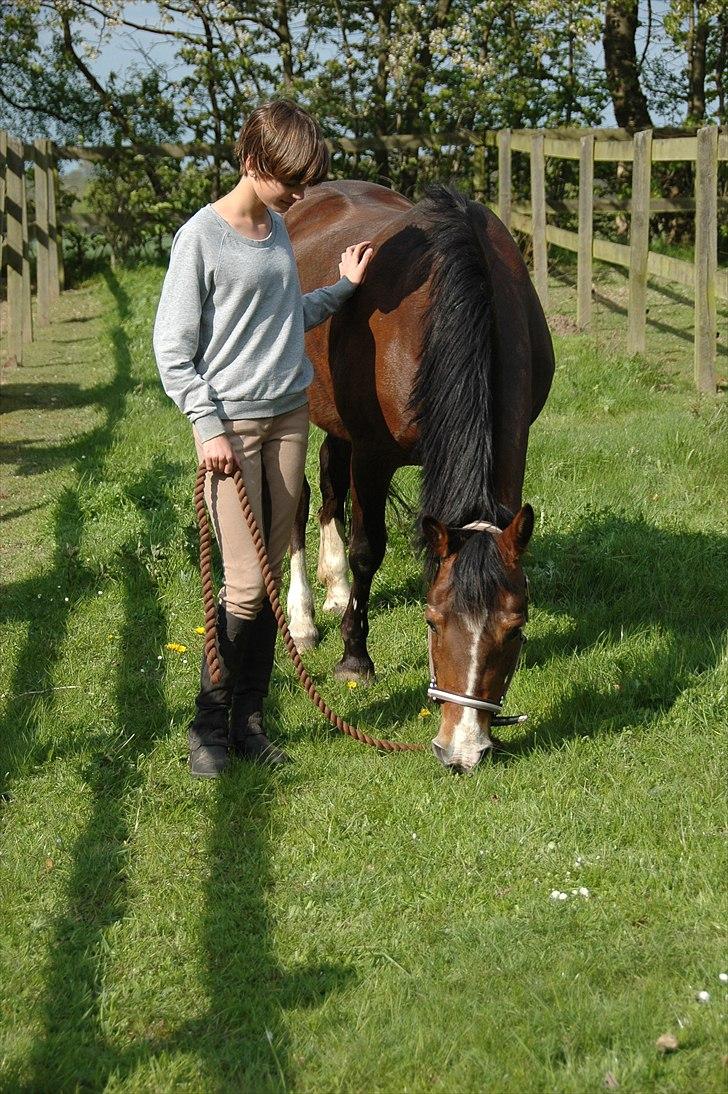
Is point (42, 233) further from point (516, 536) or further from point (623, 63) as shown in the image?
point (516, 536)

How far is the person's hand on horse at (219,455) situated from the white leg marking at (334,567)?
7.26ft

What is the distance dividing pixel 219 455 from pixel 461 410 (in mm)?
820

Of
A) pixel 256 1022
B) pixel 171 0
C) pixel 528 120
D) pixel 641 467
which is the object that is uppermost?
pixel 171 0

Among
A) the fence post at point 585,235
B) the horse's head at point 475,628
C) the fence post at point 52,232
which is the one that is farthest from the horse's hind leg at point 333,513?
the fence post at point 52,232

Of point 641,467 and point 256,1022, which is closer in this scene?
point 256,1022

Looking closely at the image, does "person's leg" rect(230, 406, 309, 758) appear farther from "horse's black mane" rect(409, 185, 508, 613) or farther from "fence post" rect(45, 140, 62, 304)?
"fence post" rect(45, 140, 62, 304)

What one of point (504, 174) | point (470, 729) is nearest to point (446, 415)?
point (470, 729)

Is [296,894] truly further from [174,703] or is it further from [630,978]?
[174,703]

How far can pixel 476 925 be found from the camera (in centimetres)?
304

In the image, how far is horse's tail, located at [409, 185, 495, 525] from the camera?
12.3 ft

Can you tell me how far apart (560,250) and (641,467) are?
10.0 m

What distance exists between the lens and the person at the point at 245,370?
349cm

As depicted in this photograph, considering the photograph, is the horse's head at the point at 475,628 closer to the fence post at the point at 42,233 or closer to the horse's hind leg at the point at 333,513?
the horse's hind leg at the point at 333,513

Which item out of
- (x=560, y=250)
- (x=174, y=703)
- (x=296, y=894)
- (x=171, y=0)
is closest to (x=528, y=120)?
(x=560, y=250)
